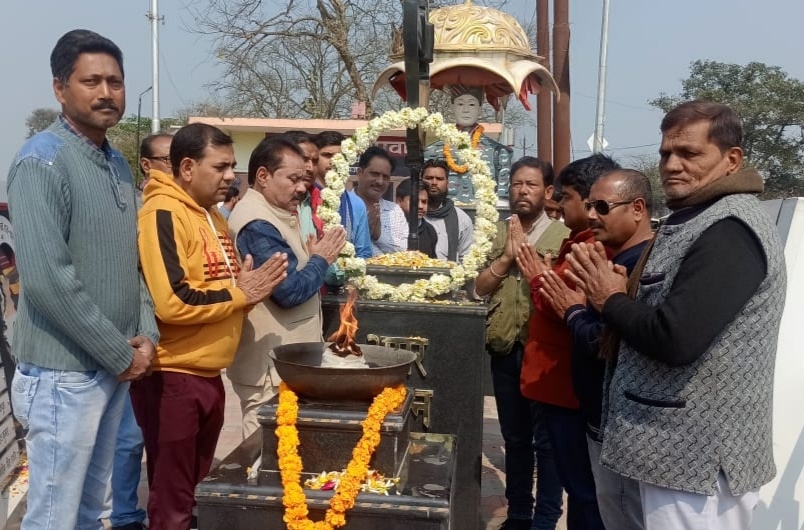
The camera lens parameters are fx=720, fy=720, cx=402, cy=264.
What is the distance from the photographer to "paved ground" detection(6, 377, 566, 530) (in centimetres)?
409

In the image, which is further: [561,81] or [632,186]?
[561,81]

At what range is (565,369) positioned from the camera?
3234 millimetres

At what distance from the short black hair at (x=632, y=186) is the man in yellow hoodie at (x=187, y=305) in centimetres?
141

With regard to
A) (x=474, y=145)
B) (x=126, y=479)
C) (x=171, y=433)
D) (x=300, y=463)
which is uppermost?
(x=474, y=145)

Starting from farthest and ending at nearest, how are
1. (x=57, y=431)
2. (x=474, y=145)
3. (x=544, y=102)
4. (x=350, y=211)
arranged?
1. (x=544, y=102)
2. (x=474, y=145)
3. (x=350, y=211)
4. (x=57, y=431)

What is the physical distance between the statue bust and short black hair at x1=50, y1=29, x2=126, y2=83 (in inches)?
180

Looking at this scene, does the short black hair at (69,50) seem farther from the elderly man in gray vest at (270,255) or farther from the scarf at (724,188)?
the scarf at (724,188)

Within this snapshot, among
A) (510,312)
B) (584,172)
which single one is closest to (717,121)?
(584,172)

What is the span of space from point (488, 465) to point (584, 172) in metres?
2.55

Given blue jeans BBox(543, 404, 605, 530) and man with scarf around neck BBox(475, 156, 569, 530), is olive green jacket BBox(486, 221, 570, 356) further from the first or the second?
blue jeans BBox(543, 404, 605, 530)

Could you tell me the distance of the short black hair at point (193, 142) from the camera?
3.04 meters

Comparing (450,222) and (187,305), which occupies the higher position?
(450,222)

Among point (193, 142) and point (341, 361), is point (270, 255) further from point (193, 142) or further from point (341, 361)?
point (341, 361)

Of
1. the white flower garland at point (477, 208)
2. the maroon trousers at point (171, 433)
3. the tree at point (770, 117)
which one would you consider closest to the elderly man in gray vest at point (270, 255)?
the maroon trousers at point (171, 433)
